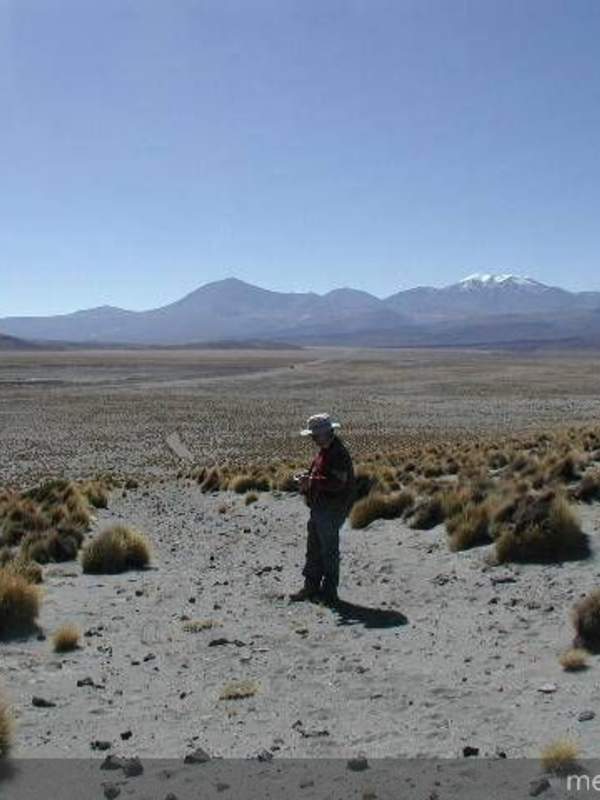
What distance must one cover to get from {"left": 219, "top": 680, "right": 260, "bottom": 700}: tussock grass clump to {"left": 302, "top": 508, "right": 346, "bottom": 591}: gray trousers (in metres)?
3.04

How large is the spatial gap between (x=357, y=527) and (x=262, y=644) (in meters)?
6.83

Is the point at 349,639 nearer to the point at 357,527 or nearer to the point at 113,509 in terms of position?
the point at 357,527

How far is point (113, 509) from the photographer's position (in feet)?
68.2

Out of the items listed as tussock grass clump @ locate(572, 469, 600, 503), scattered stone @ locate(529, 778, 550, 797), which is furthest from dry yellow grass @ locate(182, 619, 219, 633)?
tussock grass clump @ locate(572, 469, 600, 503)

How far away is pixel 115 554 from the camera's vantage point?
1362 centimetres

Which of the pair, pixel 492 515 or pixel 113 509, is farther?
pixel 113 509

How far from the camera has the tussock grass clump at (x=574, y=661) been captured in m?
7.70

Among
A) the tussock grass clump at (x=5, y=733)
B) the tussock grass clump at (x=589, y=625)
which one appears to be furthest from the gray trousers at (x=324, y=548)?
the tussock grass clump at (x=5, y=733)

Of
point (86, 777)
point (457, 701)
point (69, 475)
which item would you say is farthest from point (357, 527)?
point (69, 475)

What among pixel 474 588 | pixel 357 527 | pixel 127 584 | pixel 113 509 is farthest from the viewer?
pixel 113 509

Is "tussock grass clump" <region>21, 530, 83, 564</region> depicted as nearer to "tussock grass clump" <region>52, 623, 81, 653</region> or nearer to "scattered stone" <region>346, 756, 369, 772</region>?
"tussock grass clump" <region>52, 623, 81, 653</region>

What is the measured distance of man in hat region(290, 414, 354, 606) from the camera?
35.8 ft

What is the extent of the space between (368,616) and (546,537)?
2565 millimetres

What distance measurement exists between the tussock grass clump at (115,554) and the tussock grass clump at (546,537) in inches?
200
